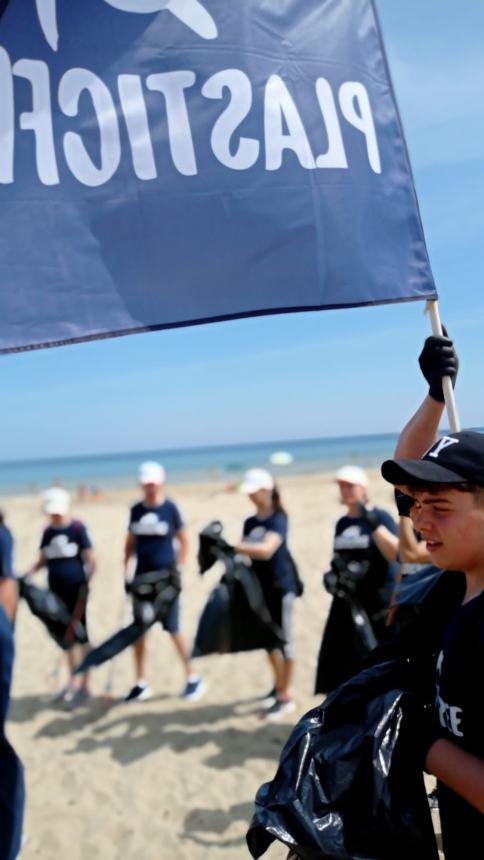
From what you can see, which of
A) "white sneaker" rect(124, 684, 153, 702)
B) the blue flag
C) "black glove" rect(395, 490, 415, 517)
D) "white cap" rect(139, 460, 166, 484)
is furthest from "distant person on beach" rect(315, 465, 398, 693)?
"black glove" rect(395, 490, 415, 517)

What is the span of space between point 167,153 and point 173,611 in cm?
482

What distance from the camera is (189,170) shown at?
316cm

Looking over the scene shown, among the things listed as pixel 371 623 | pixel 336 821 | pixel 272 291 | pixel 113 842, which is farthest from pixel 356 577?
pixel 336 821

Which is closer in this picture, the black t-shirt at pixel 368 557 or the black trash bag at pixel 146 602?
the black t-shirt at pixel 368 557

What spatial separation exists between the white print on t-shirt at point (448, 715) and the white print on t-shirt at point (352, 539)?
438 cm

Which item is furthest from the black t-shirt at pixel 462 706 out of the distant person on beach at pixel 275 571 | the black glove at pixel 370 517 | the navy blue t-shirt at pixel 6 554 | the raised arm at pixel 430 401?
the distant person on beach at pixel 275 571

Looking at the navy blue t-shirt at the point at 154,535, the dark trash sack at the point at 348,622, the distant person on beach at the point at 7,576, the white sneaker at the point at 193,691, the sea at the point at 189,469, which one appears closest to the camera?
the distant person on beach at the point at 7,576

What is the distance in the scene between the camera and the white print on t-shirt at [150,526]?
7.35 meters

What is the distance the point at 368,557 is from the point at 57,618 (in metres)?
2.88

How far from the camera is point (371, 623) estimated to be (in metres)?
6.22

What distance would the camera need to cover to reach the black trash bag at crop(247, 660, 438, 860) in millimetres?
1919

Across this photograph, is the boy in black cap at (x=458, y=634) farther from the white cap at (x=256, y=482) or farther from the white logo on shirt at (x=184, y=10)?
the white cap at (x=256, y=482)

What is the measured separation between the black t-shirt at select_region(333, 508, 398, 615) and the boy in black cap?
4.22 m

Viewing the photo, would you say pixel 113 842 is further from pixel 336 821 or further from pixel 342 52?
pixel 342 52
